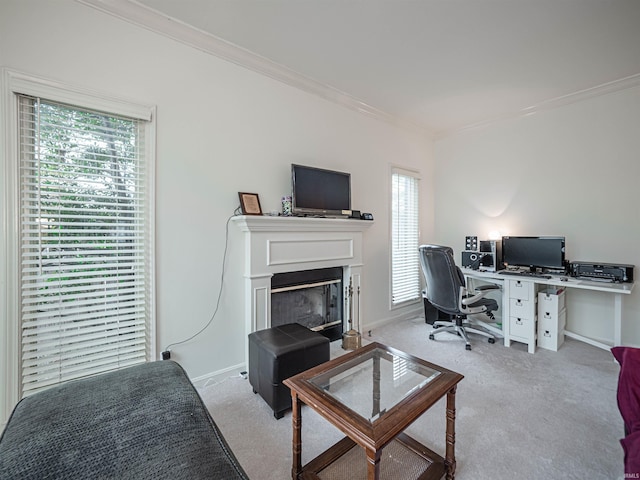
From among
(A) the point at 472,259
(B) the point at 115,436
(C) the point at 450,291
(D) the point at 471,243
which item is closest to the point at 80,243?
(B) the point at 115,436

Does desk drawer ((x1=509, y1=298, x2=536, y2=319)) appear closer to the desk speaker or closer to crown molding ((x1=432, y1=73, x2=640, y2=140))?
the desk speaker

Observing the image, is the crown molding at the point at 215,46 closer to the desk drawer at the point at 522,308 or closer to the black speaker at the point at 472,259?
the black speaker at the point at 472,259

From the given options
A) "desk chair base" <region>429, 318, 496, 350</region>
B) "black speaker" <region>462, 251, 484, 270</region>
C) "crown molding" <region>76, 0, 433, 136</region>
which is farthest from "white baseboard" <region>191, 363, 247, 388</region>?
"black speaker" <region>462, 251, 484, 270</region>

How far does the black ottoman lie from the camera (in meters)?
1.82

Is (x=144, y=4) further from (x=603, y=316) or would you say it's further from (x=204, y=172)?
(x=603, y=316)

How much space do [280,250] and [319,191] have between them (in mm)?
745

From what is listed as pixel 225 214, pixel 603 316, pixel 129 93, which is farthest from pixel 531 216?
pixel 129 93

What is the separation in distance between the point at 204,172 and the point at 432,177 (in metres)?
3.51

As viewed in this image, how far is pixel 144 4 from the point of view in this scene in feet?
6.14

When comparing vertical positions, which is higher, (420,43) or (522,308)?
(420,43)

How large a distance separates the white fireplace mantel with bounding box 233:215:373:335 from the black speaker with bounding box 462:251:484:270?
5.35ft

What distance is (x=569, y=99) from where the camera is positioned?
10.2 feet

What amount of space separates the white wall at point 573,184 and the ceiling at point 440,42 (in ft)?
1.00

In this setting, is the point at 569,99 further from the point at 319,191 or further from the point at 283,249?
the point at 283,249
